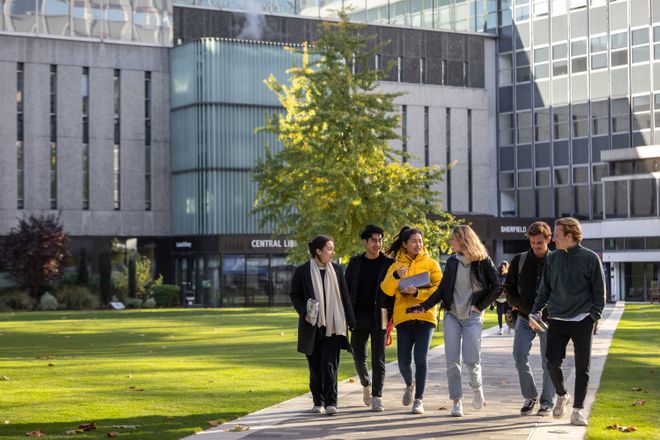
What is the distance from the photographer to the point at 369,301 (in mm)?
13852

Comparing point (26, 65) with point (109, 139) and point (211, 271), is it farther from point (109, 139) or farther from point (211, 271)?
point (211, 271)

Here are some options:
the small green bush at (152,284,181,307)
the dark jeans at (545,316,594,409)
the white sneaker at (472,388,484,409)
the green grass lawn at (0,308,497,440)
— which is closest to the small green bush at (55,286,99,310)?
the small green bush at (152,284,181,307)

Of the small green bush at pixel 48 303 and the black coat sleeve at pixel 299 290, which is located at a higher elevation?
the black coat sleeve at pixel 299 290

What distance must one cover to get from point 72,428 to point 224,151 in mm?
54387

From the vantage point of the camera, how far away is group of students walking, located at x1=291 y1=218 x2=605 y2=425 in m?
12.9

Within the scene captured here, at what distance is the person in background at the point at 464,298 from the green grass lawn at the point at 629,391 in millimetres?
1356

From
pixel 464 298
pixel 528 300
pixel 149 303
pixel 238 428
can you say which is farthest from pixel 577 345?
pixel 149 303

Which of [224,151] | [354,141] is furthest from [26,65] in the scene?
[354,141]

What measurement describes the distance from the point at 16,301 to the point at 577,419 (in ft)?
160

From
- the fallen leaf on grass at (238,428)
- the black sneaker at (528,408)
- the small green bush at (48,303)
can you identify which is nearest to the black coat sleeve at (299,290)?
the fallen leaf on grass at (238,428)

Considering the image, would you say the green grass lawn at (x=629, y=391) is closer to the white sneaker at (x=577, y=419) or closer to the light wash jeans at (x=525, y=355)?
the white sneaker at (x=577, y=419)

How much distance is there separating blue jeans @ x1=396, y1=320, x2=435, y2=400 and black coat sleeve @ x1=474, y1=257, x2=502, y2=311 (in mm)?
680

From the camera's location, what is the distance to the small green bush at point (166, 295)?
61812 millimetres

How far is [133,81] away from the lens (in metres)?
66.4
